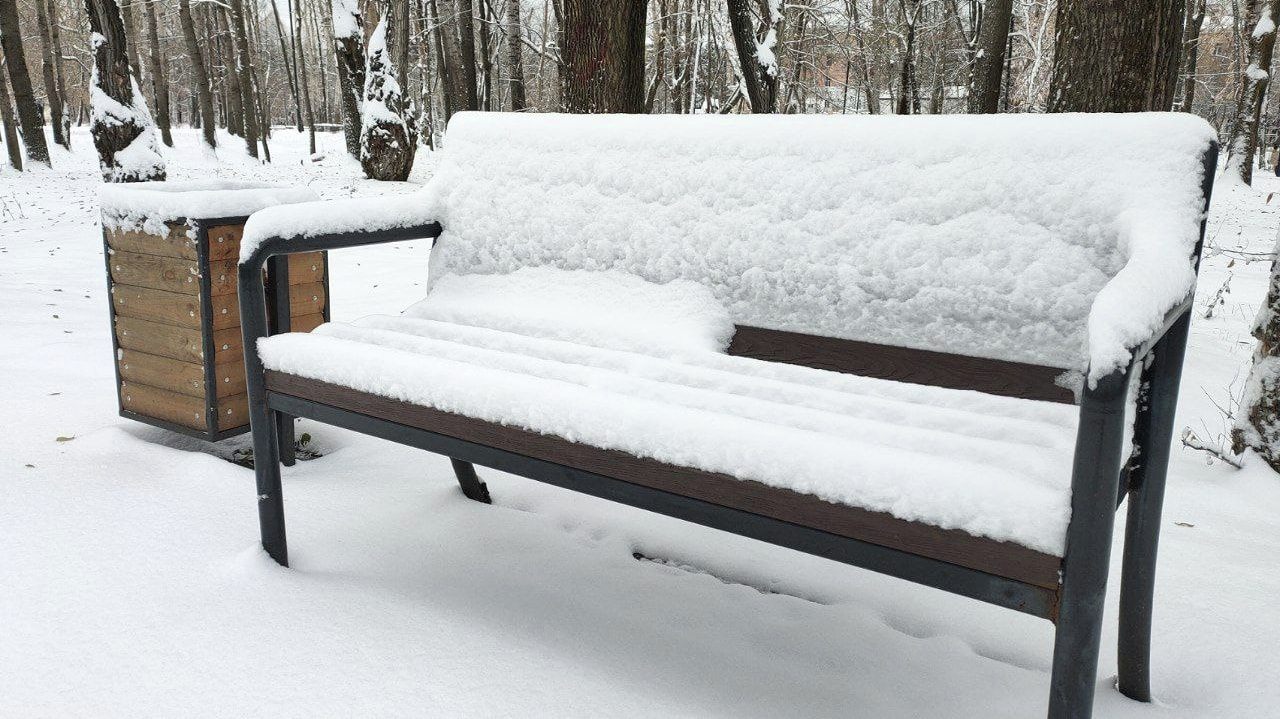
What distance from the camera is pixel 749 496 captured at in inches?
52.2

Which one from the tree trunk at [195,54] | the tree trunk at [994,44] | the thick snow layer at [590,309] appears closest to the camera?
the thick snow layer at [590,309]

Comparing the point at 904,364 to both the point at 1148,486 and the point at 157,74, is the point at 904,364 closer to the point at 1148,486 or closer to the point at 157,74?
the point at 1148,486

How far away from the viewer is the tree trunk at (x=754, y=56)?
22.0 ft

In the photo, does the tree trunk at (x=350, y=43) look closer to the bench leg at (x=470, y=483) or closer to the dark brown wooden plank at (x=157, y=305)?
the dark brown wooden plank at (x=157, y=305)

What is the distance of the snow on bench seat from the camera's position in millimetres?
1187

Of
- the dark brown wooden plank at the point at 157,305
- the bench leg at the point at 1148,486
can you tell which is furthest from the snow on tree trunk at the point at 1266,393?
the dark brown wooden plank at the point at 157,305

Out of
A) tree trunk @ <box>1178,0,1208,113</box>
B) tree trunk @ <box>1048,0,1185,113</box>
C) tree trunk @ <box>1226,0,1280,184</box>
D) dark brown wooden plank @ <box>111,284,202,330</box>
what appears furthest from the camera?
tree trunk @ <box>1178,0,1208,113</box>

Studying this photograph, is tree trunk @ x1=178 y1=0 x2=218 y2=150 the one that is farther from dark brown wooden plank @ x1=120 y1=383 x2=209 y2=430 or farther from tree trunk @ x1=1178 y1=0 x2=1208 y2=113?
tree trunk @ x1=1178 y1=0 x2=1208 y2=113

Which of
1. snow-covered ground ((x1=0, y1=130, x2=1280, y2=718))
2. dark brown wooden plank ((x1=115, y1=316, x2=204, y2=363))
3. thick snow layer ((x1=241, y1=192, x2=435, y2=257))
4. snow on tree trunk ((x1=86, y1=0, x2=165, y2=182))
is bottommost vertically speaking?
snow-covered ground ((x1=0, y1=130, x2=1280, y2=718))

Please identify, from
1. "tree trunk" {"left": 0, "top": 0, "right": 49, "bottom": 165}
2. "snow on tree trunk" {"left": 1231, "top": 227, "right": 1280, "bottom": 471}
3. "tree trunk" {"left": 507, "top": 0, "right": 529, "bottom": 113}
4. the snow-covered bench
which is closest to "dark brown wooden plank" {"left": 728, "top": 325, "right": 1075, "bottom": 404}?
the snow-covered bench

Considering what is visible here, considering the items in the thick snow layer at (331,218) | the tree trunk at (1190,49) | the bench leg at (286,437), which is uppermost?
the tree trunk at (1190,49)

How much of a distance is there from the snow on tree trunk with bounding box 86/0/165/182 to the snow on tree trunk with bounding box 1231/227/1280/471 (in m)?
7.08

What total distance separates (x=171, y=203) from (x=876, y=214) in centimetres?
208

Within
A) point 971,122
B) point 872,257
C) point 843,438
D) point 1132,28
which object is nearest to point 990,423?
point 843,438
